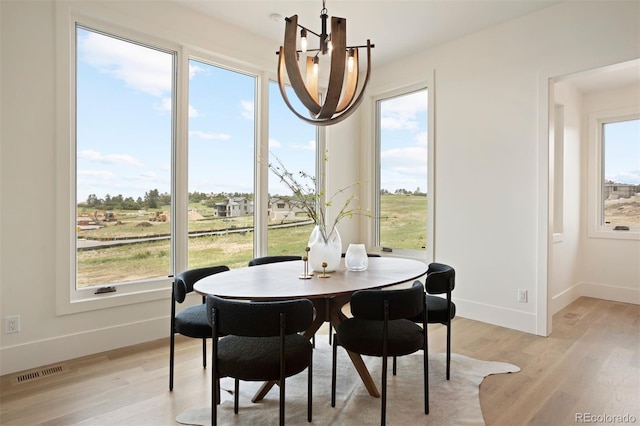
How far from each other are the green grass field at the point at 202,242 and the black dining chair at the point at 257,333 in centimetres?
180

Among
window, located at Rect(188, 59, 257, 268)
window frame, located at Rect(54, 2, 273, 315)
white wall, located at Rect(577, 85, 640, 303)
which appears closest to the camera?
window frame, located at Rect(54, 2, 273, 315)

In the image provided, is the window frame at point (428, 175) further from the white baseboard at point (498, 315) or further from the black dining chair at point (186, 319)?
the black dining chair at point (186, 319)

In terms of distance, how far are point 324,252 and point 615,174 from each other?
14.1 feet

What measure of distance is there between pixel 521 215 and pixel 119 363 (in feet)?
12.1

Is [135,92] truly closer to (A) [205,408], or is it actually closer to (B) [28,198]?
(B) [28,198]

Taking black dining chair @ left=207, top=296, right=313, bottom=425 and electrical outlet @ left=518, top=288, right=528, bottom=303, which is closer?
black dining chair @ left=207, top=296, right=313, bottom=425

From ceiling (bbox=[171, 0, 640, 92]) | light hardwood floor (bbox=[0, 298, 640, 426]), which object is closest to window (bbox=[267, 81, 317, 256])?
ceiling (bbox=[171, 0, 640, 92])

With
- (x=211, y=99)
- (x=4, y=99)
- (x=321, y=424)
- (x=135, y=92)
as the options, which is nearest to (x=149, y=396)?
(x=321, y=424)

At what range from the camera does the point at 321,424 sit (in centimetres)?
199

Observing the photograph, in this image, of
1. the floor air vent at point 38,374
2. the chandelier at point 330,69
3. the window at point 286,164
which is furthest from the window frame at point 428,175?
the floor air vent at point 38,374

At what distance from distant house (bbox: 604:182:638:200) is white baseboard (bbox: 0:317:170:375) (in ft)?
17.5

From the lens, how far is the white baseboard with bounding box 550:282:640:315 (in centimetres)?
425

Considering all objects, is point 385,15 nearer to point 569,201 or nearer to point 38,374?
point 569,201

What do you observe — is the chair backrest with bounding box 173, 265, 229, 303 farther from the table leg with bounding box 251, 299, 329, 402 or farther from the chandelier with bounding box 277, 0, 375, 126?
the chandelier with bounding box 277, 0, 375, 126
